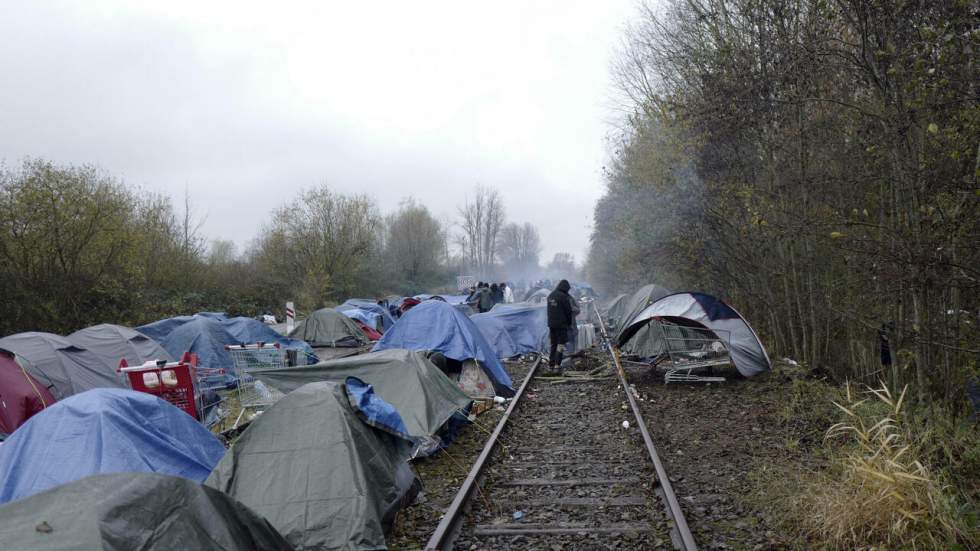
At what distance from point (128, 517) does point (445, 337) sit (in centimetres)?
850

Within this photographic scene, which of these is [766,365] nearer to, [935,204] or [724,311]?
[724,311]

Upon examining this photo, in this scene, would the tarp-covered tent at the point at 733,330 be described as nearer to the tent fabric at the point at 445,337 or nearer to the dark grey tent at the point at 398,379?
the tent fabric at the point at 445,337

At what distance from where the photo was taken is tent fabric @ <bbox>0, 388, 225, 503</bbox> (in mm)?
4750

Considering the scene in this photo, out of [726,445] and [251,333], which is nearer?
[726,445]

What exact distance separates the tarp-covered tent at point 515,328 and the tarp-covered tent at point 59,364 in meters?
9.35

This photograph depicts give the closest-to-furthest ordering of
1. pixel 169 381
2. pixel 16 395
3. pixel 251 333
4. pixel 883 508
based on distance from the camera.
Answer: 1. pixel 883 508
2. pixel 169 381
3. pixel 16 395
4. pixel 251 333

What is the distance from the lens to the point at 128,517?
3061 mm

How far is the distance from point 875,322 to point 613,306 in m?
23.5

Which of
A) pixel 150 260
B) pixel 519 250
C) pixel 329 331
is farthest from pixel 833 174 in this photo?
pixel 519 250

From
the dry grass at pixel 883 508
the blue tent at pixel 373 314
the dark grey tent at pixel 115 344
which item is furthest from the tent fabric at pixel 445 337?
the blue tent at pixel 373 314

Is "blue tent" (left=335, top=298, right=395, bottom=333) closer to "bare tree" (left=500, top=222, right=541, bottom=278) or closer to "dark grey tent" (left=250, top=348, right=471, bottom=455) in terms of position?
"dark grey tent" (left=250, top=348, right=471, bottom=455)

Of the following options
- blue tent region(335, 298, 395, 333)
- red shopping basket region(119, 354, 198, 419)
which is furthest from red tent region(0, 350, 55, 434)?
blue tent region(335, 298, 395, 333)

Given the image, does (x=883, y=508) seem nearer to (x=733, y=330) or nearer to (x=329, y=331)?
(x=733, y=330)

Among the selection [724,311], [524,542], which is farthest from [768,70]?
[524,542]
